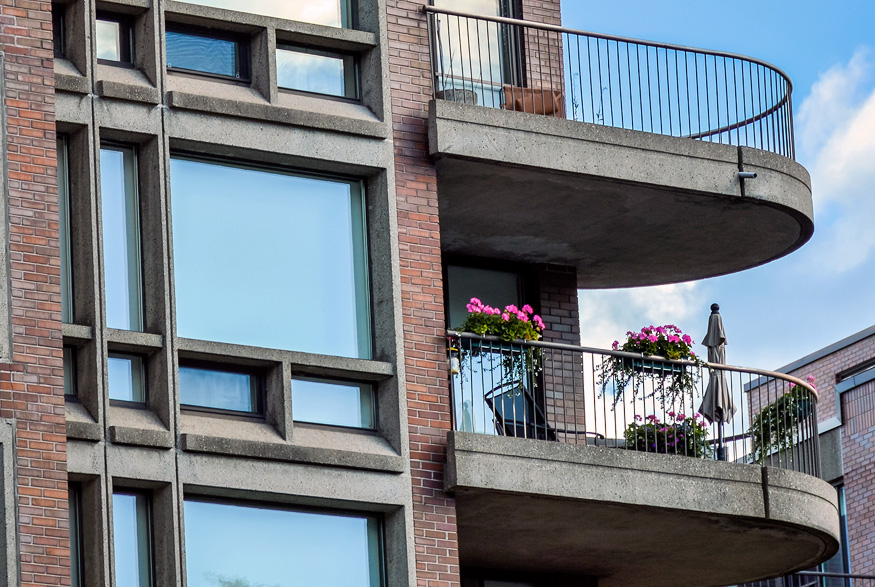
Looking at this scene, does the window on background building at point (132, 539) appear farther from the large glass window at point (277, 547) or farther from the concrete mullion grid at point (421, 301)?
the concrete mullion grid at point (421, 301)

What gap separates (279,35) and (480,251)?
170 inches

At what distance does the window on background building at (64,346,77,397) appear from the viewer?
61.5ft

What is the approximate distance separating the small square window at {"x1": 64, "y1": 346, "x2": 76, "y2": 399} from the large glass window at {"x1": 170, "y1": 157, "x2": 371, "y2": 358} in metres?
1.28

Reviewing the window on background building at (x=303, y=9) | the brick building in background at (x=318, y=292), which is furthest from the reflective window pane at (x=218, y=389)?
the window on background building at (x=303, y=9)

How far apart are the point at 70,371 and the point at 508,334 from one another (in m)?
5.05

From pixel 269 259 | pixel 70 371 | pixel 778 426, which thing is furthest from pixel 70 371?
pixel 778 426

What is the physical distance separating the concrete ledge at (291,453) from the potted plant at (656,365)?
3.37m

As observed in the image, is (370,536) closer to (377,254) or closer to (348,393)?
(348,393)

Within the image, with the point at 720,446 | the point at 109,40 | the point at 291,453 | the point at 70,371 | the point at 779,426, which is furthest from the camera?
the point at 779,426

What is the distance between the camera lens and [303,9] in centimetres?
2180

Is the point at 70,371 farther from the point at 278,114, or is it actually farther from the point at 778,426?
the point at 778,426

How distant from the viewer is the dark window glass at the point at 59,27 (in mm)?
19859

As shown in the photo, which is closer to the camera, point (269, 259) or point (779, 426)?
point (269, 259)

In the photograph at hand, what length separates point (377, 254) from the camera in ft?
68.7
